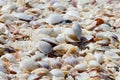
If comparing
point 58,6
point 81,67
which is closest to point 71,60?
point 81,67

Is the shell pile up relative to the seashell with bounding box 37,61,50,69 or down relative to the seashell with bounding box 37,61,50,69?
up

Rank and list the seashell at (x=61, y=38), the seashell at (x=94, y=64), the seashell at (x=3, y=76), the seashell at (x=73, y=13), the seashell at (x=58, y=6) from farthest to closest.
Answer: the seashell at (x=58, y=6) < the seashell at (x=73, y=13) < the seashell at (x=61, y=38) < the seashell at (x=94, y=64) < the seashell at (x=3, y=76)

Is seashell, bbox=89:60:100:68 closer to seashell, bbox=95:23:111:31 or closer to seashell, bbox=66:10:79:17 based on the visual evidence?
seashell, bbox=95:23:111:31

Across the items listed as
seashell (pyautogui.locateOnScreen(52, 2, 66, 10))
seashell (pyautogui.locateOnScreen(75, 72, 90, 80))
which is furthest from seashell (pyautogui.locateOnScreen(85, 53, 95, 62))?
seashell (pyautogui.locateOnScreen(52, 2, 66, 10))

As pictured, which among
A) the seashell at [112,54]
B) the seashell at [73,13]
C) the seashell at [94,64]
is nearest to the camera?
the seashell at [94,64]

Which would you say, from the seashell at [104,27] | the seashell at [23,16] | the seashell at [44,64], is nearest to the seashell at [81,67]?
the seashell at [44,64]

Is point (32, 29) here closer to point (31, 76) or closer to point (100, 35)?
point (100, 35)

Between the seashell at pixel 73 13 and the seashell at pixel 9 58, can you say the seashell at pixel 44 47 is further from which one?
the seashell at pixel 73 13

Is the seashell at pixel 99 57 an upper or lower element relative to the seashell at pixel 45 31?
lower

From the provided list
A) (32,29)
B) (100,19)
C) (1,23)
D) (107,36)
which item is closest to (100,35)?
(107,36)
